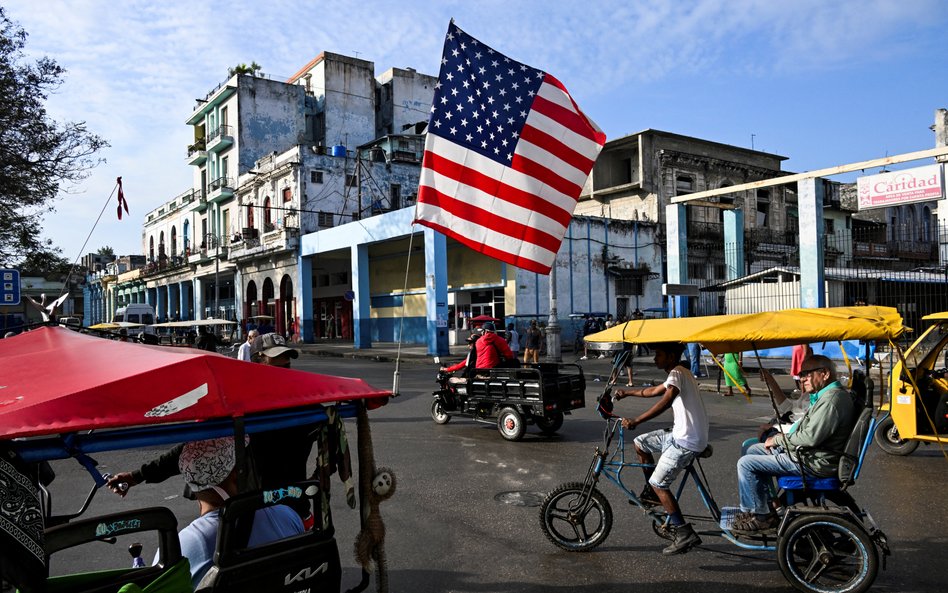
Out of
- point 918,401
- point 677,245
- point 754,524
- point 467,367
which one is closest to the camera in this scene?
point 754,524

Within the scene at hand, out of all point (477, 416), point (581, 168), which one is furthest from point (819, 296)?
point (581, 168)

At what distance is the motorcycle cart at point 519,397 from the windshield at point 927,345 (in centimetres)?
434

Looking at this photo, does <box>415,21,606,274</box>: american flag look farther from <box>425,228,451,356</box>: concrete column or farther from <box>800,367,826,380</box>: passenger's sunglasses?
<box>425,228,451,356</box>: concrete column

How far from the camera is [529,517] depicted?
626cm

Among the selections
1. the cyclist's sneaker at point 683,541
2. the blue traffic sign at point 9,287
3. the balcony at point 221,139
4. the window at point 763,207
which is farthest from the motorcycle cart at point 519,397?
the balcony at point 221,139

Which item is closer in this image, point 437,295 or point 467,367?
point 467,367

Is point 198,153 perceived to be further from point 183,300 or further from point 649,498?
point 649,498

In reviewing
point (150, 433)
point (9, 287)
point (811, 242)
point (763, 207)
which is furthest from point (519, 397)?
point (763, 207)

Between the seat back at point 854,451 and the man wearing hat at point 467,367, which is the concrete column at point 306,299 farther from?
the seat back at point 854,451

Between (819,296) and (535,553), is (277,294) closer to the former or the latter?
(819,296)

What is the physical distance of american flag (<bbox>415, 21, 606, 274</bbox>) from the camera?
23.1 feet

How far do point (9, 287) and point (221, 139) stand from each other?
30.8 m

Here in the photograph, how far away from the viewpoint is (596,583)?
4.69 metres

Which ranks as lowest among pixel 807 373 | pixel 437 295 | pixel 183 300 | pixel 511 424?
pixel 511 424
